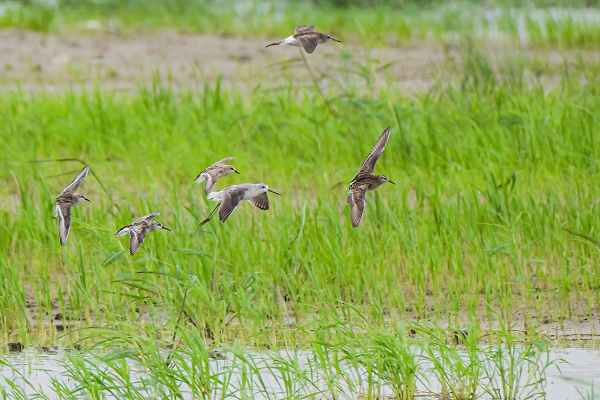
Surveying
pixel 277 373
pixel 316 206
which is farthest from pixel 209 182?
pixel 316 206

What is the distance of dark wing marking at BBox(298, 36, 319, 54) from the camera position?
3.41 metres

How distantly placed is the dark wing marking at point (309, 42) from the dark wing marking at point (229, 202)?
52 centimetres

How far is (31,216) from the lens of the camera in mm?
5207

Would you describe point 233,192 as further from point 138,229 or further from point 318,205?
point 318,205

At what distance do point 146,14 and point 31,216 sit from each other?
8740mm

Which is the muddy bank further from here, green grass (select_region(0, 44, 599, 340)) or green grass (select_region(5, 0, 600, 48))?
green grass (select_region(0, 44, 599, 340))

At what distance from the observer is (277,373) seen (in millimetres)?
3811

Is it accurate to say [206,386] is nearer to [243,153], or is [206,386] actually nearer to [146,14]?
[243,153]

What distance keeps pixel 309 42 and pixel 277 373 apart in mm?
1137

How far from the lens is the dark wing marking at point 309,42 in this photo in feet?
11.2

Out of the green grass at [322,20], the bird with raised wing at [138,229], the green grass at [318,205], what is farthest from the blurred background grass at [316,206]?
the green grass at [322,20]

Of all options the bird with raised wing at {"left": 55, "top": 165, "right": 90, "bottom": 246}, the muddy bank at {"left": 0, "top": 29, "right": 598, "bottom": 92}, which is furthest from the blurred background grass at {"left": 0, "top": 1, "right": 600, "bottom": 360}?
the bird with raised wing at {"left": 55, "top": 165, "right": 90, "bottom": 246}

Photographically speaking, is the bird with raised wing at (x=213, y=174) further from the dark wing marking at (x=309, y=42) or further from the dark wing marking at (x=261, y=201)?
the dark wing marking at (x=309, y=42)

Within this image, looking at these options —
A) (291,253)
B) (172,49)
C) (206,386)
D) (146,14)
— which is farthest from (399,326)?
(146,14)
